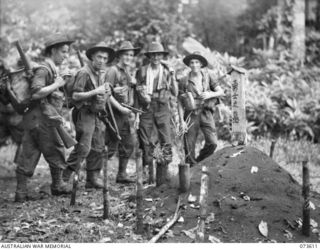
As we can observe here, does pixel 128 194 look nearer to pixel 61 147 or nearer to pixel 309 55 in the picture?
pixel 61 147

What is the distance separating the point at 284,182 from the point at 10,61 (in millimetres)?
7706

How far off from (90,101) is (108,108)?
0.40 m

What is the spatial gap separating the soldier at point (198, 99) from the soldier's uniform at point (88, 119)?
1.27 m

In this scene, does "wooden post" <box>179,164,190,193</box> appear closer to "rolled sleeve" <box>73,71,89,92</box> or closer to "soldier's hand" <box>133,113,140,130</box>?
"soldier's hand" <box>133,113,140,130</box>

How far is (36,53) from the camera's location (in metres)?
12.2

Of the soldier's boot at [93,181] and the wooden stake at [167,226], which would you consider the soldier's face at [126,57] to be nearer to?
the soldier's boot at [93,181]

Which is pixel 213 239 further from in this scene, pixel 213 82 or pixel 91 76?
pixel 91 76

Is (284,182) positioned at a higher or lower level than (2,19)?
lower

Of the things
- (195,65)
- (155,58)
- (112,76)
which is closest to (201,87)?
(195,65)

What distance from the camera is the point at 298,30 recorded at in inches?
557

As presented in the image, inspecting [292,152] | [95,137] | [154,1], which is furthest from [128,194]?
[154,1]

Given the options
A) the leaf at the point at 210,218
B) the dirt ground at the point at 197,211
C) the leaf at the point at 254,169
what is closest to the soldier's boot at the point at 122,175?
the dirt ground at the point at 197,211

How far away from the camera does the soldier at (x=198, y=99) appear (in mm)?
7340

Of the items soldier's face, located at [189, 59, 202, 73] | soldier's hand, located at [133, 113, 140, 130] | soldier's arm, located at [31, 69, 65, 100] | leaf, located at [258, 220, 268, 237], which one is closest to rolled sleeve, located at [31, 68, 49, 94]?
soldier's arm, located at [31, 69, 65, 100]
